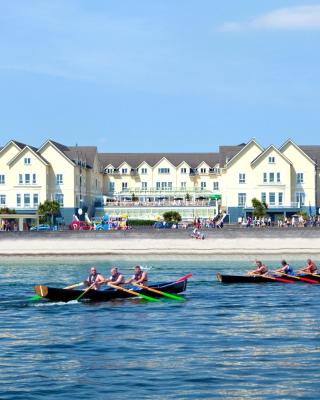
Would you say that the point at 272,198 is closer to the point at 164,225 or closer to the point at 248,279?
the point at 164,225

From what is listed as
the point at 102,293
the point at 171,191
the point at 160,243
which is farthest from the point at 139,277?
the point at 171,191

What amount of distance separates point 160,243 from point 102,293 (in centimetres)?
3274

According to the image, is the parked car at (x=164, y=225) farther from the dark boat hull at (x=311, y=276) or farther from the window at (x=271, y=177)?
the dark boat hull at (x=311, y=276)

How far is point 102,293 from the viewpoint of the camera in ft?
108

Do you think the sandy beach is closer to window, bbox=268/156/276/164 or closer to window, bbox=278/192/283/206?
window, bbox=278/192/283/206

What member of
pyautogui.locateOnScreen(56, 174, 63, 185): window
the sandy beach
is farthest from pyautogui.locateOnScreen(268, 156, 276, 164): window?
the sandy beach

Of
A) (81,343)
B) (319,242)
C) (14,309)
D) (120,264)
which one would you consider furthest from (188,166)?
(81,343)

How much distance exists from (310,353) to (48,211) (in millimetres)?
70436

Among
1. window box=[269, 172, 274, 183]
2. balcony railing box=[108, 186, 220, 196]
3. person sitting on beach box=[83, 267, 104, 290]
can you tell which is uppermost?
window box=[269, 172, 274, 183]

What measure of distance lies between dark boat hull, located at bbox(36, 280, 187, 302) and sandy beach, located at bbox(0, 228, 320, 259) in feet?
98.4

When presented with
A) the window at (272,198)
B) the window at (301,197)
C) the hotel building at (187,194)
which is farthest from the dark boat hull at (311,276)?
the window at (301,197)

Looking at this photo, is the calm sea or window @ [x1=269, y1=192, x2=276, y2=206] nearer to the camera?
the calm sea

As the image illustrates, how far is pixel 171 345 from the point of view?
905 inches

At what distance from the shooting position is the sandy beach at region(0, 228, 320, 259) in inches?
2557
